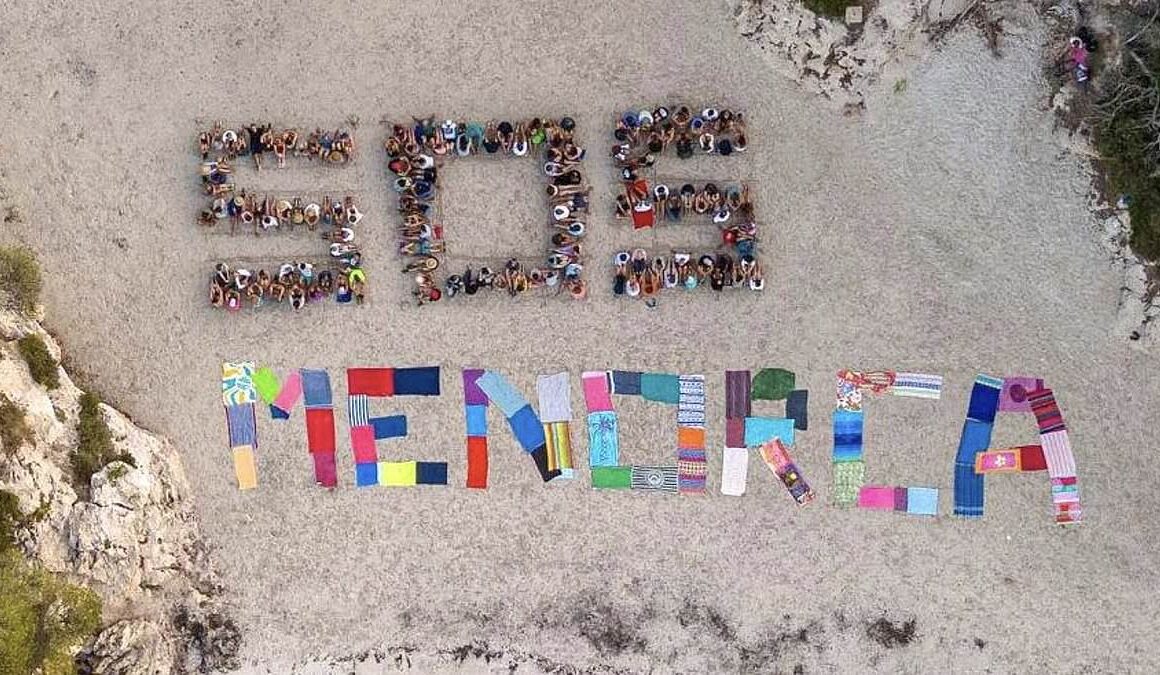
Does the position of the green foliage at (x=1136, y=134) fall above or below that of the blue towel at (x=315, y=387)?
above

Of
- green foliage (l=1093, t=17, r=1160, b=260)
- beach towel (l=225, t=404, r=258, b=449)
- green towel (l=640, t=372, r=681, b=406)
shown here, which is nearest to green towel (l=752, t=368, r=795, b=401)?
green towel (l=640, t=372, r=681, b=406)

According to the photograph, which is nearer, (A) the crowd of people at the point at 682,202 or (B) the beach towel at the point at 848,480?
(A) the crowd of people at the point at 682,202

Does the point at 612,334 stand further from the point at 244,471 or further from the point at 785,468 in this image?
the point at 244,471

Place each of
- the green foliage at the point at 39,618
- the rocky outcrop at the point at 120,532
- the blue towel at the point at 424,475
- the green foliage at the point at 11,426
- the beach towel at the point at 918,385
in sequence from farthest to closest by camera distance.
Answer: the blue towel at the point at 424,475, the beach towel at the point at 918,385, the rocky outcrop at the point at 120,532, the green foliage at the point at 11,426, the green foliage at the point at 39,618

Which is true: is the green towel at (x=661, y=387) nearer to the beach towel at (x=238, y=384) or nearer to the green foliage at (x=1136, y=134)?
the beach towel at (x=238, y=384)

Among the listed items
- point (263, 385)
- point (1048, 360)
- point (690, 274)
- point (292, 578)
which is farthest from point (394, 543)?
point (1048, 360)

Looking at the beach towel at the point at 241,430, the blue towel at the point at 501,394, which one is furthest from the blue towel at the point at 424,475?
the beach towel at the point at 241,430

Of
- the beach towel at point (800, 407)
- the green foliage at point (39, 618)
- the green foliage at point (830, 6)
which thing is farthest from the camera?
the beach towel at point (800, 407)
